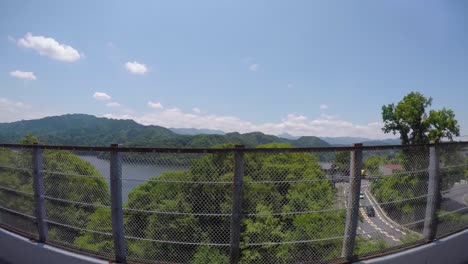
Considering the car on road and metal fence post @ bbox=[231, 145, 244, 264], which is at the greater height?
metal fence post @ bbox=[231, 145, 244, 264]

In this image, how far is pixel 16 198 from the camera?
457 centimetres

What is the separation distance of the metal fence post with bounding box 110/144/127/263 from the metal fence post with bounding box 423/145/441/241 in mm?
3793

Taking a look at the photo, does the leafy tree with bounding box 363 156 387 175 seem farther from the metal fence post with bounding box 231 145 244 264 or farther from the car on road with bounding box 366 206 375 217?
the metal fence post with bounding box 231 145 244 264

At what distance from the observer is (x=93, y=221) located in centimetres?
721

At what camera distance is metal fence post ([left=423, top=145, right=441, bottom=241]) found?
3.89 metres

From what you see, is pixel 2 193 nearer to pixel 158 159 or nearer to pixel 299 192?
pixel 158 159

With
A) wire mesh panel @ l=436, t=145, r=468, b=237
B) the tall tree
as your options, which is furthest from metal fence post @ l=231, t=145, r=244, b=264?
the tall tree

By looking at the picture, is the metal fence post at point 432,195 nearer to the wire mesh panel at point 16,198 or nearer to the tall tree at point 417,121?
the wire mesh panel at point 16,198

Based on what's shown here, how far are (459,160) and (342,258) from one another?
2.58 m

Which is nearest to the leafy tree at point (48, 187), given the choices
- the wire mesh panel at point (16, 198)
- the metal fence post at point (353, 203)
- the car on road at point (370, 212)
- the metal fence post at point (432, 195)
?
the wire mesh panel at point (16, 198)

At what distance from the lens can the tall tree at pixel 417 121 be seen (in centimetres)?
4334

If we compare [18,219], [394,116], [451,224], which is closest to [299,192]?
[451,224]

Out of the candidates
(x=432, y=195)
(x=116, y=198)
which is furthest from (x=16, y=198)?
(x=432, y=195)

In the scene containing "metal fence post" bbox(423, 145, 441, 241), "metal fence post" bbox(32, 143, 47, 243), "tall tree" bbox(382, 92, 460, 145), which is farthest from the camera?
"tall tree" bbox(382, 92, 460, 145)
